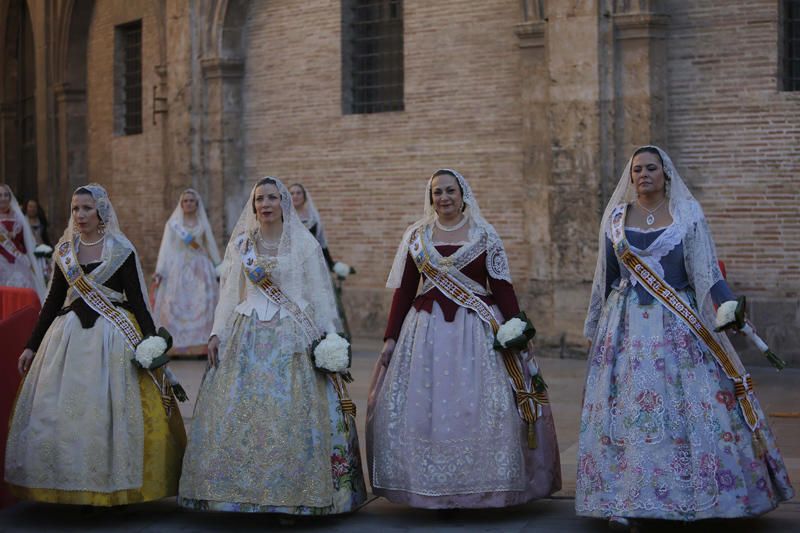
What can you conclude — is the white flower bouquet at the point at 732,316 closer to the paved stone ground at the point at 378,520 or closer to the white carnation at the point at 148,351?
the paved stone ground at the point at 378,520

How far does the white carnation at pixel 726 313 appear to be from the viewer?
5.91 metres

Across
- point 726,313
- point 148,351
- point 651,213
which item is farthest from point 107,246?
point 726,313

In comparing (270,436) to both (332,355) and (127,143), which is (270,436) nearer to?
(332,355)

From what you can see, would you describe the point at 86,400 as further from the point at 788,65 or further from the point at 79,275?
the point at 788,65

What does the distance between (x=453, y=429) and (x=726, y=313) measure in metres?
1.40

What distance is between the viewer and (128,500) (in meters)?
6.46

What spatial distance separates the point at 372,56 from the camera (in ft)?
49.8

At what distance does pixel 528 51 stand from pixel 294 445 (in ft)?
25.3

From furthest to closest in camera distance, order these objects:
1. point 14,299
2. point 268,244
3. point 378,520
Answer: point 14,299
point 268,244
point 378,520

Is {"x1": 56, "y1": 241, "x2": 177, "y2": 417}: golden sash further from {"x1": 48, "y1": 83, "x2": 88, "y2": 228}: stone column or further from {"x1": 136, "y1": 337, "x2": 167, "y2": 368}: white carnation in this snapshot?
{"x1": 48, "y1": 83, "x2": 88, "y2": 228}: stone column

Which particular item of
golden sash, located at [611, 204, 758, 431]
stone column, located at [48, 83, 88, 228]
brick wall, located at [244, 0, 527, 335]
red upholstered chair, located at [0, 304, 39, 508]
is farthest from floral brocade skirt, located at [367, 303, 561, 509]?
stone column, located at [48, 83, 88, 228]

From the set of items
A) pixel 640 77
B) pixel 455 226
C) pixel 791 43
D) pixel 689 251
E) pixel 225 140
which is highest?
pixel 791 43

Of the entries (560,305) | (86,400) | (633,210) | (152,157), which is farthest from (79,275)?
(152,157)

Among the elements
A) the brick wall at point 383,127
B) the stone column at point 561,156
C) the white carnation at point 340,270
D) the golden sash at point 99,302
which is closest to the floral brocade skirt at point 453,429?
the golden sash at point 99,302
